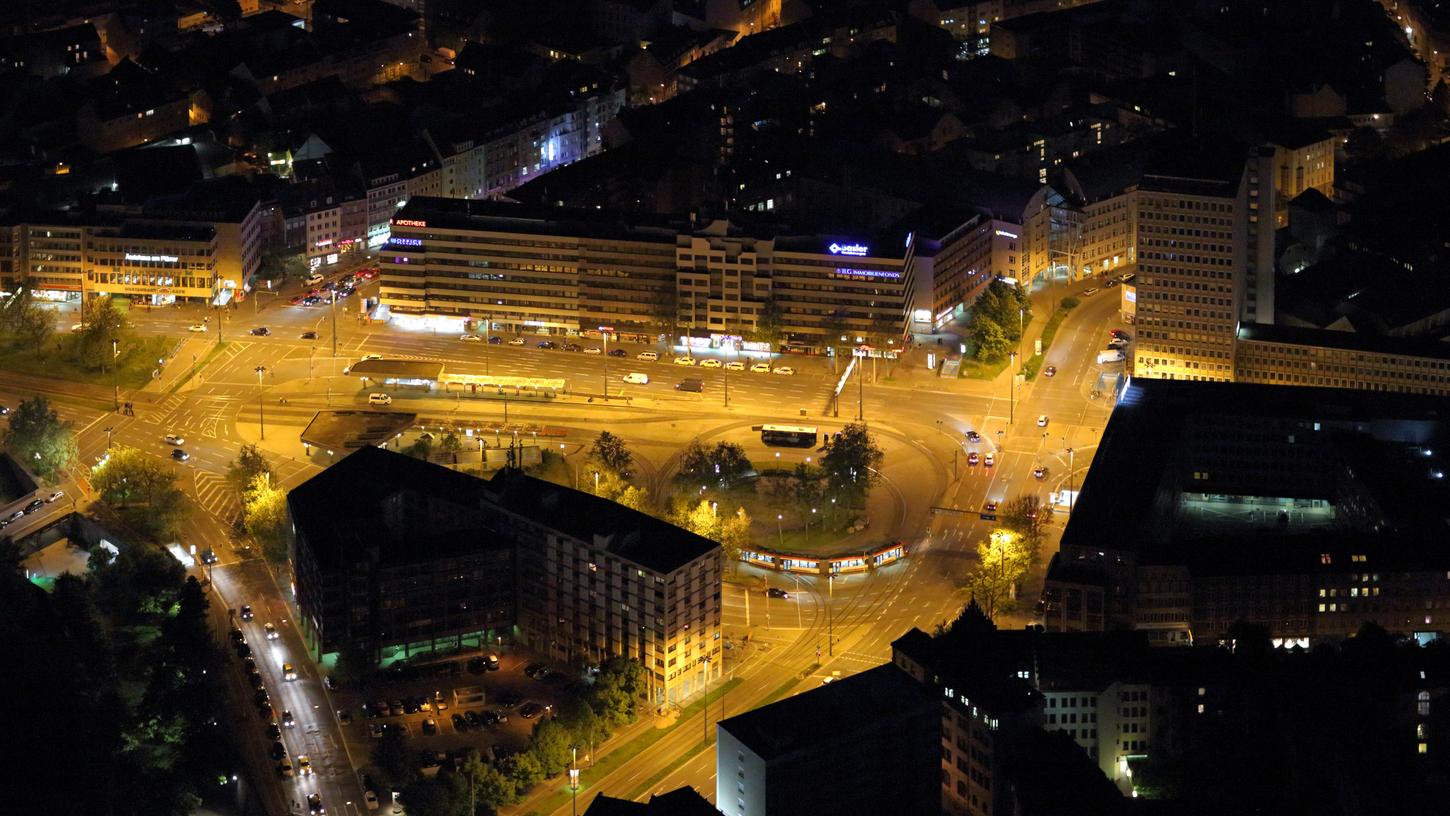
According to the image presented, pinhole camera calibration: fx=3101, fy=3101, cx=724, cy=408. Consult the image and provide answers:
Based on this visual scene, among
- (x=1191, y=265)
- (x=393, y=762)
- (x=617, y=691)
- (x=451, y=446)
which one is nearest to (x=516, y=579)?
(x=617, y=691)

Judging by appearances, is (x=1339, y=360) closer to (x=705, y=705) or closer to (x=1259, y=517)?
(x=1259, y=517)

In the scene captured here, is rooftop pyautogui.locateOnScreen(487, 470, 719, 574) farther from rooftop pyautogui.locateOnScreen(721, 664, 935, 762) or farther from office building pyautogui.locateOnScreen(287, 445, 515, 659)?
rooftop pyautogui.locateOnScreen(721, 664, 935, 762)

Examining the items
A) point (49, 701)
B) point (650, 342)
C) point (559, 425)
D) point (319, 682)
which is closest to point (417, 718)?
point (319, 682)

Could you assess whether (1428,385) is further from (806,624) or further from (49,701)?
(49,701)

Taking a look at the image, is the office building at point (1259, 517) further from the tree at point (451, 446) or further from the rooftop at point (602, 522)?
the tree at point (451, 446)

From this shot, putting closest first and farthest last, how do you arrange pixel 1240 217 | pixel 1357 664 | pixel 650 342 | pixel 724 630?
pixel 1357 664
pixel 724 630
pixel 1240 217
pixel 650 342

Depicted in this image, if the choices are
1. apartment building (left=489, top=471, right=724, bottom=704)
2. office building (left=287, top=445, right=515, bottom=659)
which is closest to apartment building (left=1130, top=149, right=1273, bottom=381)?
apartment building (left=489, top=471, right=724, bottom=704)
